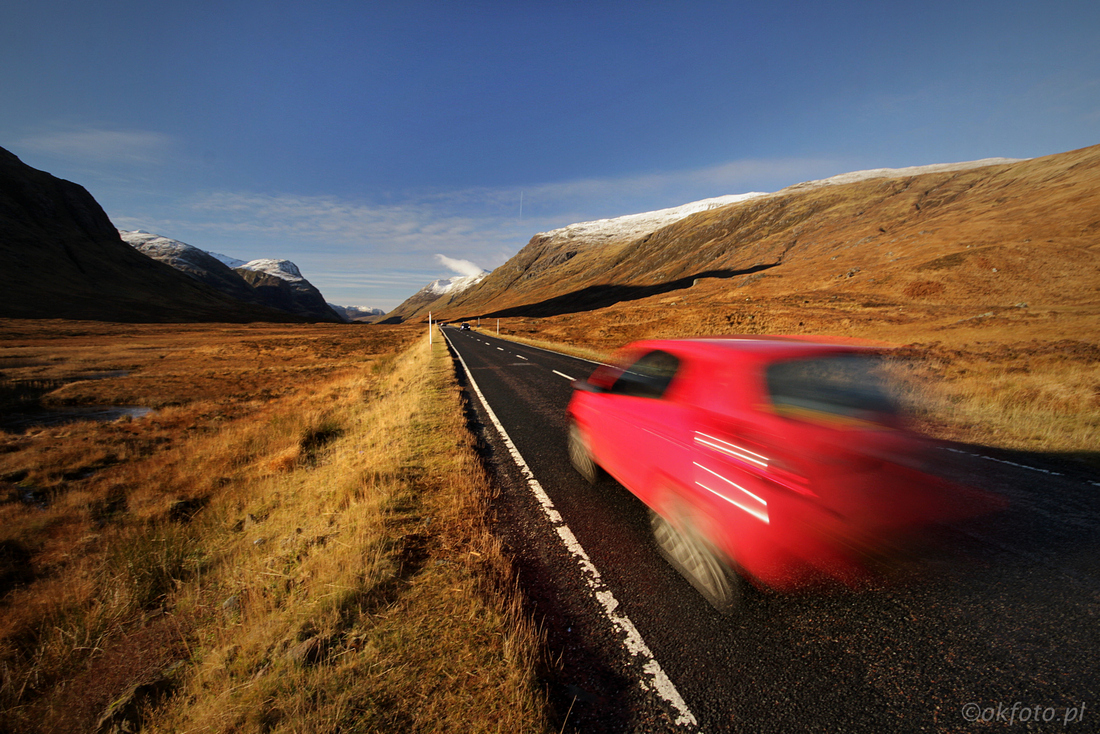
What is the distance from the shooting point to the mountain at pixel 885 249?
25.9 metres

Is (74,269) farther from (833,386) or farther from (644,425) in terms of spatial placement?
(833,386)

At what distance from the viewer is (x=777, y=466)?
2521mm

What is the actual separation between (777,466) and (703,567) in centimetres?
105

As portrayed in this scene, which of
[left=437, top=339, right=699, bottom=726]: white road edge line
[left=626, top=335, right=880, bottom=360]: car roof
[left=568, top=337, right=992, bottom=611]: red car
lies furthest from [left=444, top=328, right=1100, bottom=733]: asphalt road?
[left=626, top=335, right=880, bottom=360]: car roof

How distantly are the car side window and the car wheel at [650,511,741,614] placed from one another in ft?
3.89

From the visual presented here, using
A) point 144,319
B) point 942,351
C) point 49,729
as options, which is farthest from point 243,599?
point 144,319

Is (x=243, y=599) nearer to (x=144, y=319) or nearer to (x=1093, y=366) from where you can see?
(x=1093, y=366)

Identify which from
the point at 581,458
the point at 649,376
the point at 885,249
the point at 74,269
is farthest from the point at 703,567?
the point at 74,269

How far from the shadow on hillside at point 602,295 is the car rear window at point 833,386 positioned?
76.1m

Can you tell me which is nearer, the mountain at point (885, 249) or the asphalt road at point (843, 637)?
the asphalt road at point (843, 637)

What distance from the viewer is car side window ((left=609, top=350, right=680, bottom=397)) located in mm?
3775

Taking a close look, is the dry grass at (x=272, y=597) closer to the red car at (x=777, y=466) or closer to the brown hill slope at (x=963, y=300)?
the red car at (x=777, y=466)

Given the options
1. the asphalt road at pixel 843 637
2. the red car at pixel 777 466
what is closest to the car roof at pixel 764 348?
the red car at pixel 777 466

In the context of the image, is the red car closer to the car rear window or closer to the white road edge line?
the car rear window
